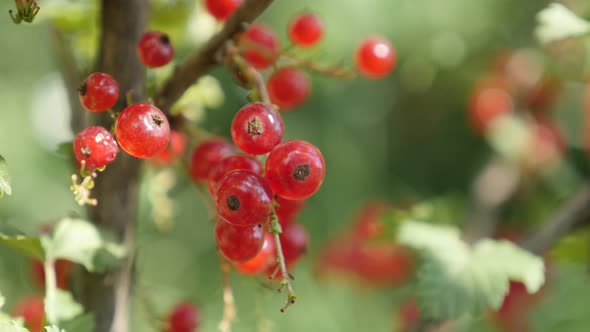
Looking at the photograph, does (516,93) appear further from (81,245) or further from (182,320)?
(81,245)

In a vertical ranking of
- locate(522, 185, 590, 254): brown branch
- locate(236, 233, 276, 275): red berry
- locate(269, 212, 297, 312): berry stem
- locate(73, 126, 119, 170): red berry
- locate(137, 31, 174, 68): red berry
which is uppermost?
locate(522, 185, 590, 254): brown branch

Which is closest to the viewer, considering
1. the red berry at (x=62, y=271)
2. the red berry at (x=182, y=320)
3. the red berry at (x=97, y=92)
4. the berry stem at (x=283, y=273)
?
the berry stem at (x=283, y=273)

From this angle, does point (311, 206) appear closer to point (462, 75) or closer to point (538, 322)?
point (462, 75)

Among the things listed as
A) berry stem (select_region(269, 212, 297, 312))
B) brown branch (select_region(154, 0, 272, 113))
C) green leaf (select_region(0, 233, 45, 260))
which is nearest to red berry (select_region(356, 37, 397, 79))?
brown branch (select_region(154, 0, 272, 113))

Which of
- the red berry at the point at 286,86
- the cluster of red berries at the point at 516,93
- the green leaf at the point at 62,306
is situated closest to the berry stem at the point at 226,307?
the green leaf at the point at 62,306

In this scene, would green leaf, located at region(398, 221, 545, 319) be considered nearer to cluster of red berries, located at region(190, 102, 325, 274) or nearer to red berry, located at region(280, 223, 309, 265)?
red berry, located at region(280, 223, 309, 265)

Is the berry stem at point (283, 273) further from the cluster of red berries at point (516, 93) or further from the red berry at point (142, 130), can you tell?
the cluster of red berries at point (516, 93)
